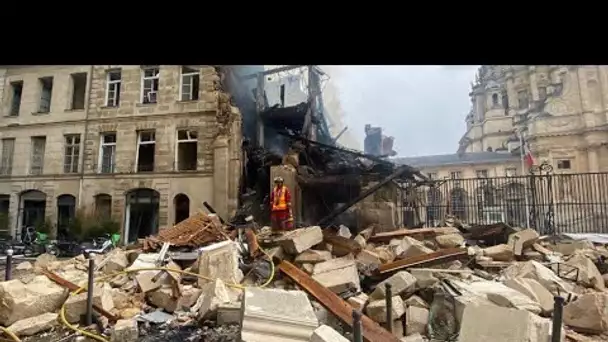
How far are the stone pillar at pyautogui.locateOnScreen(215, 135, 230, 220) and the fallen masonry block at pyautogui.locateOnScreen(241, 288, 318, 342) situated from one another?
10512 mm

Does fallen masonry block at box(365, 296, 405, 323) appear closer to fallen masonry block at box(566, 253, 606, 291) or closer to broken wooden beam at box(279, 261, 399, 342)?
broken wooden beam at box(279, 261, 399, 342)

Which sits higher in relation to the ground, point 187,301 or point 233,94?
point 233,94

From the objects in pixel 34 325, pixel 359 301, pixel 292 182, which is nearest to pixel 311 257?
pixel 359 301

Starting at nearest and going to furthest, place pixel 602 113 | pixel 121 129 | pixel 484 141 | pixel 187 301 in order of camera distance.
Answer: pixel 187 301 → pixel 121 129 → pixel 602 113 → pixel 484 141

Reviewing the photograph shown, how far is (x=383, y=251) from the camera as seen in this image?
8180 millimetres

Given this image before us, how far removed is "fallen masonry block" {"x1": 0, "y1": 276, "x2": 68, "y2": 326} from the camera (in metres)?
5.68

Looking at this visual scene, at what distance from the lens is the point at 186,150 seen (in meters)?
16.0

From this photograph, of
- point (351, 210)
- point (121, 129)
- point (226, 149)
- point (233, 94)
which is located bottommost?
point (351, 210)

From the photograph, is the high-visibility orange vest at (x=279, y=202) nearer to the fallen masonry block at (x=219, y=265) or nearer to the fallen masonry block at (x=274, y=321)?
the fallen masonry block at (x=219, y=265)

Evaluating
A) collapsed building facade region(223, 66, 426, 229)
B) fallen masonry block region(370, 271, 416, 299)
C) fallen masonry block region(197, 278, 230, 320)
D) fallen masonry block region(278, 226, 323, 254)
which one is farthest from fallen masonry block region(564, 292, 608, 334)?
collapsed building facade region(223, 66, 426, 229)

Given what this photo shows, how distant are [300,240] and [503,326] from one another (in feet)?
13.9
